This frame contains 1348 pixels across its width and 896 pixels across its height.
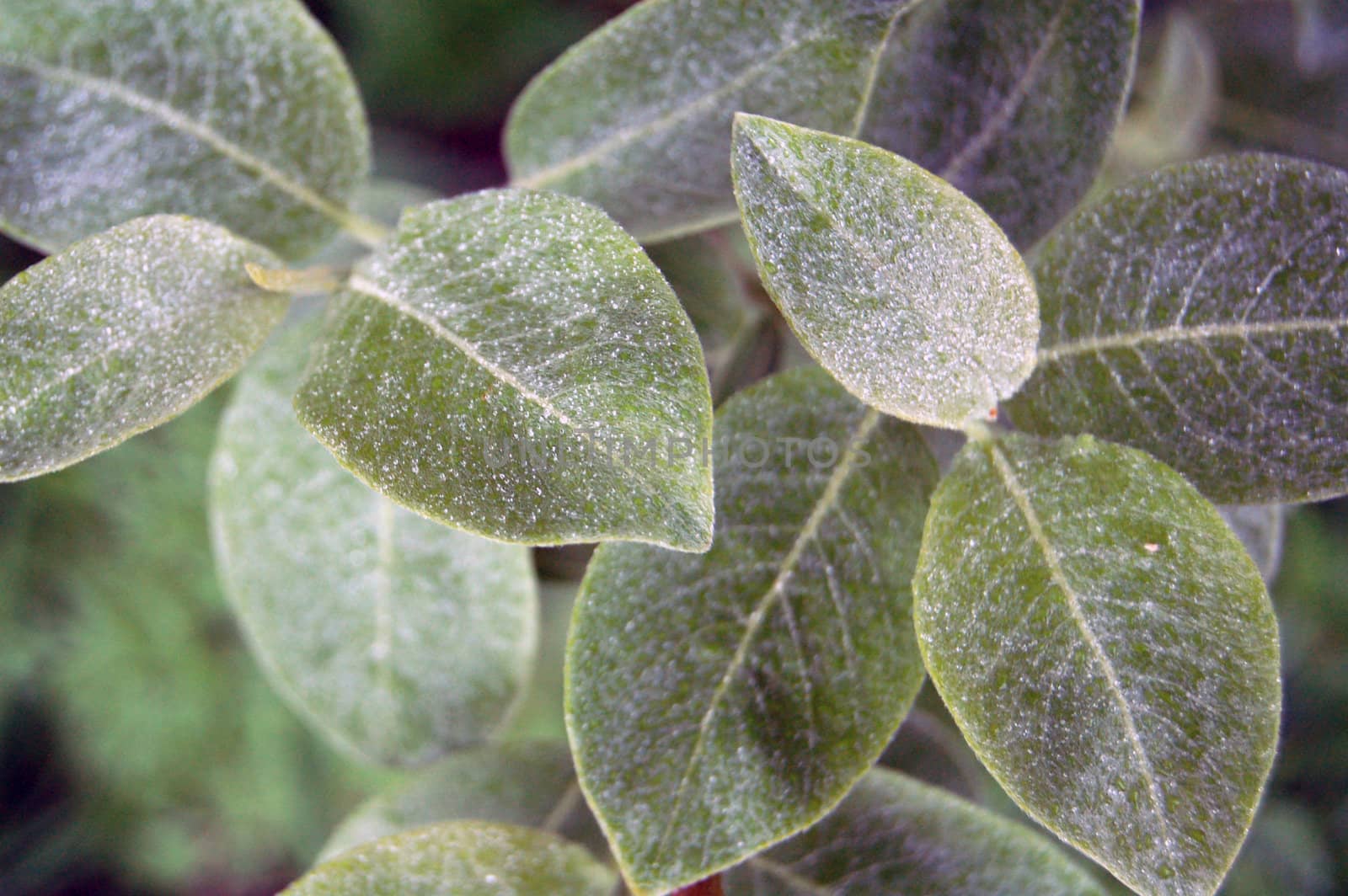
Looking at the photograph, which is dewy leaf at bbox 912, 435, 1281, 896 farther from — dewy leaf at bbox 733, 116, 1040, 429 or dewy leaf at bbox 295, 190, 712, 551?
dewy leaf at bbox 295, 190, 712, 551

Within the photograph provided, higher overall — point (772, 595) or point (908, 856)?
point (772, 595)

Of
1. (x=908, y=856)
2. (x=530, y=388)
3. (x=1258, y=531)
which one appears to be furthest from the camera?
(x=1258, y=531)

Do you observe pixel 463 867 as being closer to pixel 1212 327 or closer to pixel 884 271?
pixel 884 271

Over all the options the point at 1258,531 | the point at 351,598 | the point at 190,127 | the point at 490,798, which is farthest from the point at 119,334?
the point at 1258,531

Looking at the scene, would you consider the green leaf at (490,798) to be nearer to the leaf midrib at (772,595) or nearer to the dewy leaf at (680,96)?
the leaf midrib at (772,595)

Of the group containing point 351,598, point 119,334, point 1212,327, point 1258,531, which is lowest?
point 351,598

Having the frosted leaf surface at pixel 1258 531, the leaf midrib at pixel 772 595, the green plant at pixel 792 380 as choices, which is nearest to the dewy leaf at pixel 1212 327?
the green plant at pixel 792 380

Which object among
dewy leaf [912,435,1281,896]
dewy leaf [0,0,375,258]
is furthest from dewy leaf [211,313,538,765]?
dewy leaf [912,435,1281,896]

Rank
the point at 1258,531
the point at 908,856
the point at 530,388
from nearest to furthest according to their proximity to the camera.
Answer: the point at 530,388 → the point at 908,856 → the point at 1258,531
